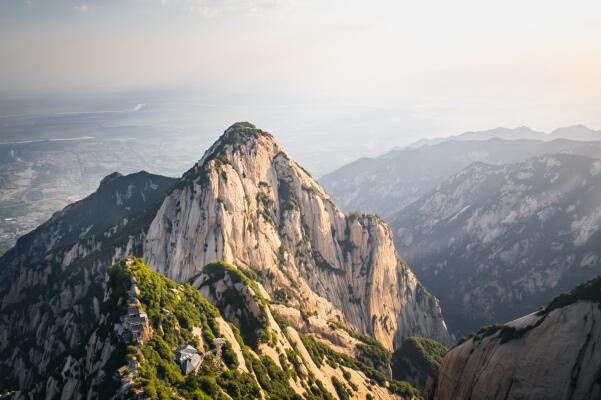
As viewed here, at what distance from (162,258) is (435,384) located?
262 ft

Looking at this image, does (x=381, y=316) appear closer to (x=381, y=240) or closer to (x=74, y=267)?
(x=381, y=240)

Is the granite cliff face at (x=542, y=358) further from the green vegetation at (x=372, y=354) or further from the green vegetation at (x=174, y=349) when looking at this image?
the green vegetation at (x=372, y=354)

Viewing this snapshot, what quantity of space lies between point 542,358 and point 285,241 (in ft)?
303

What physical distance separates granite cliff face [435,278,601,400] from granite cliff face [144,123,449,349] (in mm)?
63829

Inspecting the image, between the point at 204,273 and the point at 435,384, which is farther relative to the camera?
the point at 204,273

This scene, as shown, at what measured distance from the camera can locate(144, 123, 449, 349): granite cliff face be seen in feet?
373

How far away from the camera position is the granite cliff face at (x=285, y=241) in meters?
114

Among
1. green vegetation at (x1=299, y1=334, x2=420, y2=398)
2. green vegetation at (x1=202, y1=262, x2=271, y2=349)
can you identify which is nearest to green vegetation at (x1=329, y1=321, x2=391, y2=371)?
green vegetation at (x1=299, y1=334, x2=420, y2=398)

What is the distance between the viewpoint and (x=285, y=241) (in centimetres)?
13350

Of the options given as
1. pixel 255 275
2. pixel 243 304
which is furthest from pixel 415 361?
pixel 243 304

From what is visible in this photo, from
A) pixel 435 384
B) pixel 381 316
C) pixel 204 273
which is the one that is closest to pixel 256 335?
pixel 204 273

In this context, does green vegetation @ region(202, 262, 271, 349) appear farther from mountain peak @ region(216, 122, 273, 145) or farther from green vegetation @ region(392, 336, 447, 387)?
mountain peak @ region(216, 122, 273, 145)

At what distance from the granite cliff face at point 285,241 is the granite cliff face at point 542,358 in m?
63.8

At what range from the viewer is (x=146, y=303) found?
56.8 meters
